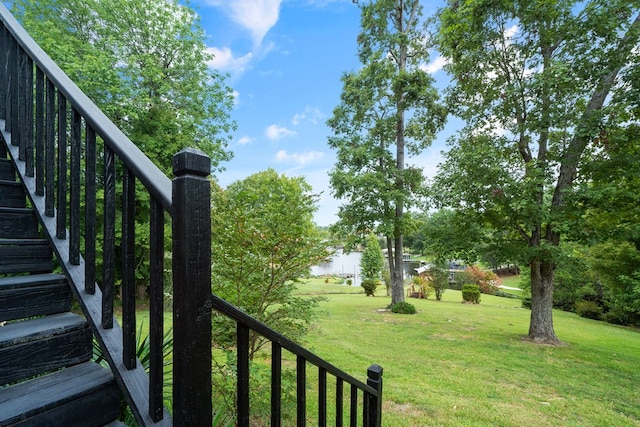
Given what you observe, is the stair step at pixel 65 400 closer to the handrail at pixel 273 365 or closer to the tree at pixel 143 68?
the handrail at pixel 273 365

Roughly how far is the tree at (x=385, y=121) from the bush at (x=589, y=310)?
8398mm

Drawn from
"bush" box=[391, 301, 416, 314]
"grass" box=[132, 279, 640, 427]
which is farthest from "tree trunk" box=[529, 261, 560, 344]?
"bush" box=[391, 301, 416, 314]

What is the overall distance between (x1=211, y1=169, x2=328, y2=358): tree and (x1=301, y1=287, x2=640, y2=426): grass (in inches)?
27.5

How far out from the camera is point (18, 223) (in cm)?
157

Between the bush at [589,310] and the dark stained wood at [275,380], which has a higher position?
the dark stained wood at [275,380]

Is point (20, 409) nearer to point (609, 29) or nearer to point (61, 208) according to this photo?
point (61, 208)

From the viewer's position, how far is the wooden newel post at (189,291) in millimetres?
783

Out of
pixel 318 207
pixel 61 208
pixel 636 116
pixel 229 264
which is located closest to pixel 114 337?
pixel 61 208

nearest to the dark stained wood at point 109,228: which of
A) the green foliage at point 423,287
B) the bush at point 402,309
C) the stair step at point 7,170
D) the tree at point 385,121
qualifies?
the stair step at point 7,170

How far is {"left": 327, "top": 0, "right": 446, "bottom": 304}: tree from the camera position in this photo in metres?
10.8

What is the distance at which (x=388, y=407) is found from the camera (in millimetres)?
3500

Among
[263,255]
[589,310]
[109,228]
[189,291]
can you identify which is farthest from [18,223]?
[589,310]

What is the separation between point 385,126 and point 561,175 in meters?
6.05

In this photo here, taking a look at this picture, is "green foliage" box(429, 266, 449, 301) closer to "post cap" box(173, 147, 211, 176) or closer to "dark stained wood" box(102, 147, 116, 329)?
"dark stained wood" box(102, 147, 116, 329)
